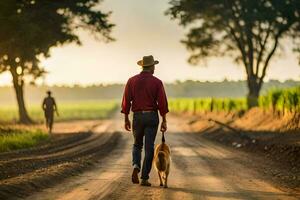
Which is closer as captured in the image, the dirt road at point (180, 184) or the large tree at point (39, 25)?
the dirt road at point (180, 184)

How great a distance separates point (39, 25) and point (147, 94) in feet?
89.6

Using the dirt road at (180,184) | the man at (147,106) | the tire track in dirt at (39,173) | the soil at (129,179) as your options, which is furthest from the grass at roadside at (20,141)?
the man at (147,106)

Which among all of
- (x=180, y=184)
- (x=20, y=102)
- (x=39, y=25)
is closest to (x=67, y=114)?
A: (x=20, y=102)

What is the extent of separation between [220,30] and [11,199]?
37.0 m

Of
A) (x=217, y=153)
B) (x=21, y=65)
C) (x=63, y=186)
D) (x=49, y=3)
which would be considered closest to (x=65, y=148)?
(x=217, y=153)

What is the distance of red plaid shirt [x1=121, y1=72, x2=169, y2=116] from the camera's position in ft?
39.0

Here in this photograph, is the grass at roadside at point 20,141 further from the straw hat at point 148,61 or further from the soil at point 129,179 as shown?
the straw hat at point 148,61

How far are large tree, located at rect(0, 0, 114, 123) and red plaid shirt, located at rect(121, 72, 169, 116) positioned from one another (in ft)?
67.6

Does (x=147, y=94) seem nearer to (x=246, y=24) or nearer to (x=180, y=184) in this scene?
(x=180, y=184)

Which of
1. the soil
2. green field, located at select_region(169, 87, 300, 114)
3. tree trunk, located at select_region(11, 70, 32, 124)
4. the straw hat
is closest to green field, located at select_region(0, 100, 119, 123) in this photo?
tree trunk, located at select_region(11, 70, 32, 124)

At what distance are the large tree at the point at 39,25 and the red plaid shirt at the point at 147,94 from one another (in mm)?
20604

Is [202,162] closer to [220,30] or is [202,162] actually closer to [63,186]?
[63,186]

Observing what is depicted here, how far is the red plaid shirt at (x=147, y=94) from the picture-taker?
11.9m

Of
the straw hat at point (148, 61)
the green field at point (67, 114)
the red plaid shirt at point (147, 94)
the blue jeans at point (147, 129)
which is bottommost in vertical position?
the green field at point (67, 114)
